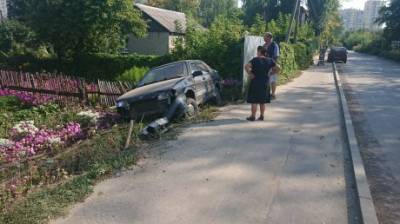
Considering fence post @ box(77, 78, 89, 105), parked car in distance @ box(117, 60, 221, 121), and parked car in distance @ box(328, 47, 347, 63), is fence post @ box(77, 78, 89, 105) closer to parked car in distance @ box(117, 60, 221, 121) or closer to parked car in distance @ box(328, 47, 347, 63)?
parked car in distance @ box(117, 60, 221, 121)

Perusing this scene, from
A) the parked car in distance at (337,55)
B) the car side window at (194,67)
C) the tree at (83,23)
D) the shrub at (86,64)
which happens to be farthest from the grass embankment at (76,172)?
the parked car in distance at (337,55)

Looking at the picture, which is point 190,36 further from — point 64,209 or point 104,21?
point 64,209

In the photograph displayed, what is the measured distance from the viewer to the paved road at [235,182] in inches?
174

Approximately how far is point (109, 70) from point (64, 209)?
1802cm

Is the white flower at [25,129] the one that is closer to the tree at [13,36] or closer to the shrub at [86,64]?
the shrub at [86,64]

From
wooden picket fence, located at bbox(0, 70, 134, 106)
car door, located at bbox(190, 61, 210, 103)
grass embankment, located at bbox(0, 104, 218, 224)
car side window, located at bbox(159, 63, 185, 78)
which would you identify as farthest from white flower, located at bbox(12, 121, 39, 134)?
car door, located at bbox(190, 61, 210, 103)

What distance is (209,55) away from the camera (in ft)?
47.3

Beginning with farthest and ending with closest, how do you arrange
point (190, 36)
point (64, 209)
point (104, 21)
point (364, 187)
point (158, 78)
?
1. point (104, 21)
2. point (190, 36)
3. point (158, 78)
4. point (364, 187)
5. point (64, 209)

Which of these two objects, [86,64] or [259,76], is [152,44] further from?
[259,76]

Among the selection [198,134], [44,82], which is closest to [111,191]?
[198,134]

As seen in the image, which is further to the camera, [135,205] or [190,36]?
[190,36]

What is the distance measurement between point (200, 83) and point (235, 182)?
213 inches

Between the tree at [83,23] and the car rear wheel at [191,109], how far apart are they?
40.1ft

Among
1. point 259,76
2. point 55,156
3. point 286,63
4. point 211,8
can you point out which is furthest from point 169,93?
point 211,8
